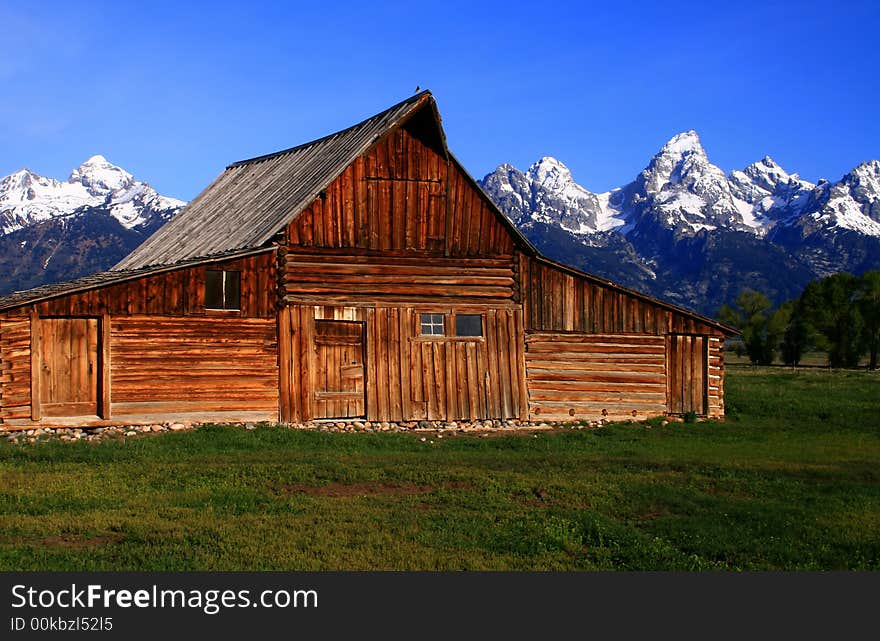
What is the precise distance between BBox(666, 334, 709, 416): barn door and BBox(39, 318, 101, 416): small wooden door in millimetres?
16258

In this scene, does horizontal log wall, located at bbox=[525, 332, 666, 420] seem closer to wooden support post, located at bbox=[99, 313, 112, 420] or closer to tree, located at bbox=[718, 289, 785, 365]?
wooden support post, located at bbox=[99, 313, 112, 420]

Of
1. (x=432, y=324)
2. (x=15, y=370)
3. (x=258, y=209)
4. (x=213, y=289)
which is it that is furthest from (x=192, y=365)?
(x=258, y=209)

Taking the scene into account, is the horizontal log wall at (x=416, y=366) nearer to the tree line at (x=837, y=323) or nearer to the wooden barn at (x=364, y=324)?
the wooden barn at (x=364, y=324)

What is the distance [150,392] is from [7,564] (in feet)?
47.3

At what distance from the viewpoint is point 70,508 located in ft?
49.7

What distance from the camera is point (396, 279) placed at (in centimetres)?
2869

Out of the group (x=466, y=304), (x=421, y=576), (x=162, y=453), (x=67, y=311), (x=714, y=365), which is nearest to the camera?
(x=421, y=576)

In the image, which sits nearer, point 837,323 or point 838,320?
point 838,320

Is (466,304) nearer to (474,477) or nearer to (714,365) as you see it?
(714,365)

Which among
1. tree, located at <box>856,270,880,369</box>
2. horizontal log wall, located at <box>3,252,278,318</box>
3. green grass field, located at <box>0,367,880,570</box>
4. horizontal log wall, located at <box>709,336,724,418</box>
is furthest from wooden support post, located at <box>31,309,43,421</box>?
tree, located at <box>856,270,880,369</box>

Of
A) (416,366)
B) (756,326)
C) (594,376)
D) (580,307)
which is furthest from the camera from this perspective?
(756,326)

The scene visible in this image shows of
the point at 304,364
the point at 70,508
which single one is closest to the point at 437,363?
the point at 304,364

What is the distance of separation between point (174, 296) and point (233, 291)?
59.7 inches

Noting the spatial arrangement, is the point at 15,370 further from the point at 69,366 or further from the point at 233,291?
the point at 233,291
